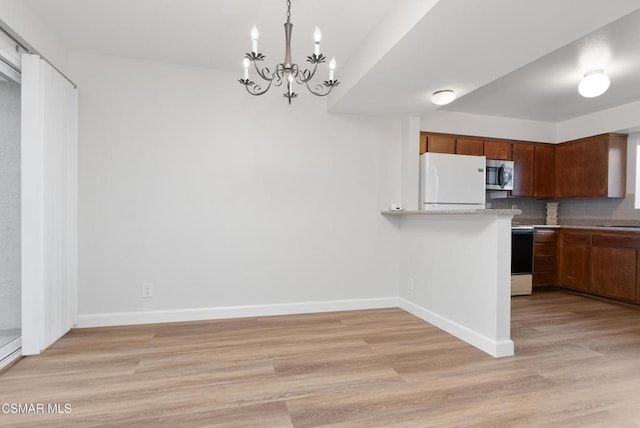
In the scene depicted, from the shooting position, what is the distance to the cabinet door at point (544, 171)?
472 cm

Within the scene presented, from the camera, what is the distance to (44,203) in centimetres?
230

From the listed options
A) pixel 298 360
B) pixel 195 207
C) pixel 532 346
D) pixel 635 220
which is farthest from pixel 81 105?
pixel 635 220

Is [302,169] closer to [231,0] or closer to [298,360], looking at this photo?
[231,0]

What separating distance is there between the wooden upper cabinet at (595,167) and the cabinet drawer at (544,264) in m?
A: 0.96

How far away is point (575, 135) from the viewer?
15.1 ft

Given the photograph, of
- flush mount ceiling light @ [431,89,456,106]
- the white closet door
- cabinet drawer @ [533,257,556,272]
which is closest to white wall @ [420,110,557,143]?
flush mount ceiling light @ [431,89,456,106]

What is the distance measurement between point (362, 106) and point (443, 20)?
58.3 inches

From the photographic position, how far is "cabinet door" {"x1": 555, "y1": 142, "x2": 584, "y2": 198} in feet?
14.8

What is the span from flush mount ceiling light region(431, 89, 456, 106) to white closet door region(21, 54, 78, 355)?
9.97 ft

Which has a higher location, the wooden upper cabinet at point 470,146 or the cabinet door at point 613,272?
the wooden upper cabinet at point 470,146

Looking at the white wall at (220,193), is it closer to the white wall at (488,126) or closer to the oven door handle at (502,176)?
the white wall at (488,126)

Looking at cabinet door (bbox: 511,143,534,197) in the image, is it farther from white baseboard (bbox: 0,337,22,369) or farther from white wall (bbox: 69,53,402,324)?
white baseboard (bbox: 0,337,22,369)

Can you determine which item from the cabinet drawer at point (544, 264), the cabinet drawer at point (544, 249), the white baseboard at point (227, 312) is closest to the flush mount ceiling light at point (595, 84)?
the cabinet drawer at point (544, 249)

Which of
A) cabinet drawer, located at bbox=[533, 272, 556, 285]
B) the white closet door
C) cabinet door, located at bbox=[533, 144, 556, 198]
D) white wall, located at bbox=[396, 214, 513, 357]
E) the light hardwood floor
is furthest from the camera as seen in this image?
cabinet door, located at bbox=[533, 144, 556, 198]
